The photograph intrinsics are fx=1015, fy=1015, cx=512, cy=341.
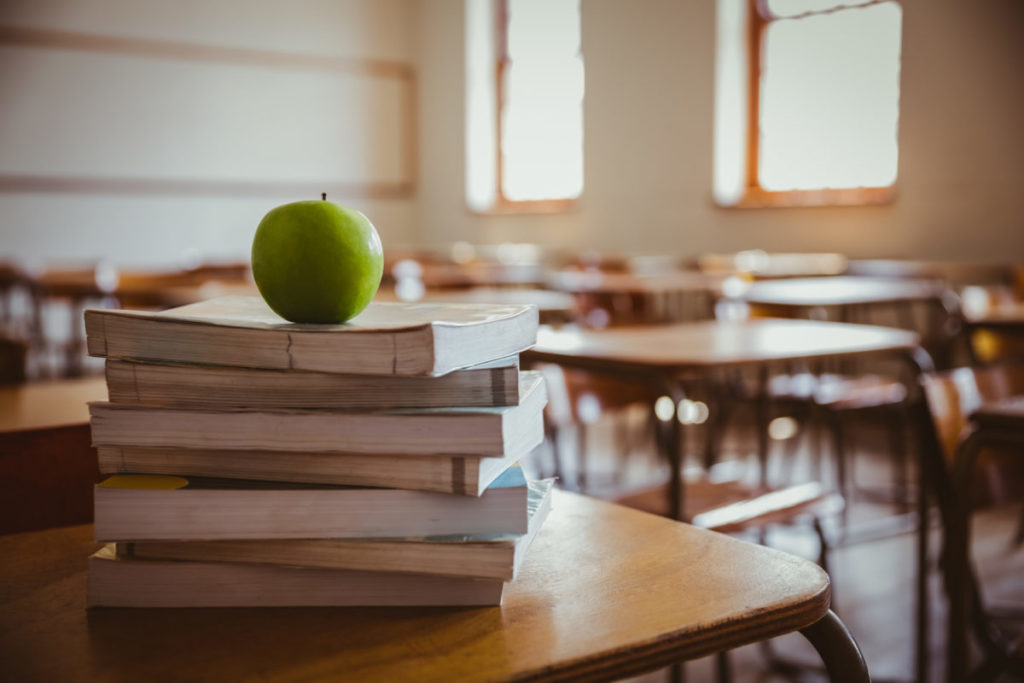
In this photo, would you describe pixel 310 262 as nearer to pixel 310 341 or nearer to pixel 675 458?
pixel 310 341

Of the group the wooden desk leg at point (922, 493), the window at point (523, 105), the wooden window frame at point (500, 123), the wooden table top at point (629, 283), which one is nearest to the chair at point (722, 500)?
the wooden desk leg at point (922, 493)

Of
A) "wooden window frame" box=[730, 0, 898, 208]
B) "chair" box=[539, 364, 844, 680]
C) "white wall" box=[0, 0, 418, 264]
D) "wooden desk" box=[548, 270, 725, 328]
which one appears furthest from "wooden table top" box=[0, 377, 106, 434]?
"white wall" box=[0, 0, 418, 264]

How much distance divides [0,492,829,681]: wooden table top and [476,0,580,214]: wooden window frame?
7.96m

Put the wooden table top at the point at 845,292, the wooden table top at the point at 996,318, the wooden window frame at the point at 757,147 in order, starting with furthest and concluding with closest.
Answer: the wooden window frame at the point at 757,147 → the wooden table top at the point at 845,292 → the wooden table top at the point at 996,318

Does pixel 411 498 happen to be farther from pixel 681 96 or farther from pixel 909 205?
pixel 681 96

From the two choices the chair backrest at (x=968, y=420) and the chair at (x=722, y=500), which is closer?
the chair backrest at (x=968, y=420)

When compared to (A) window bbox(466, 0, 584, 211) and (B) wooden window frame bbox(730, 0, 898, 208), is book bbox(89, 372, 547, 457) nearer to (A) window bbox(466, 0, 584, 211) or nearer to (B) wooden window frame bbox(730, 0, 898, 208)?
(B) wooden window frame bbox(730, 0, 898, 208)

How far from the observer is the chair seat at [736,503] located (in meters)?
1.95

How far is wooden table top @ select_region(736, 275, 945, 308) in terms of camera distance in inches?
139

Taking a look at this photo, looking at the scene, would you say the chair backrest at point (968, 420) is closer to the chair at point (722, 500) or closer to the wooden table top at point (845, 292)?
the chair at point (722, 500)

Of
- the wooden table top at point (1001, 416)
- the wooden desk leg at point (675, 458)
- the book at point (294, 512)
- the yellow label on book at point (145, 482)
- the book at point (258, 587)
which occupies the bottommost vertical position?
the wooden desk leg at point (675, 458)

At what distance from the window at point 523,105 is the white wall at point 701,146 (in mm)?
174

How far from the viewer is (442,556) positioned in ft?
1.89

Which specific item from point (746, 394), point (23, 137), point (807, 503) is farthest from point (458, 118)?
point (807, 503)
